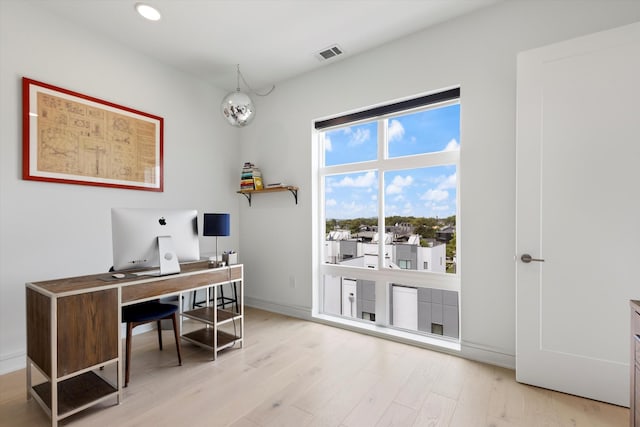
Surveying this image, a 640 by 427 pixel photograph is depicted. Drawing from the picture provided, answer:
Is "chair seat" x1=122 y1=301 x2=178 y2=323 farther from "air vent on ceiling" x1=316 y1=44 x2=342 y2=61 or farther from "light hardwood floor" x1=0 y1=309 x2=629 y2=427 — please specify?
"air vent on ceiling" x1=316 y1=44 x2=342 y2=61

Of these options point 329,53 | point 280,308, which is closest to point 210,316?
point 280,308

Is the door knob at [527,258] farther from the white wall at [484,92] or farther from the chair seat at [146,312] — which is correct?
the chair seat at [146,312]

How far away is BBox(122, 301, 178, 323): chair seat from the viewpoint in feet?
6.94

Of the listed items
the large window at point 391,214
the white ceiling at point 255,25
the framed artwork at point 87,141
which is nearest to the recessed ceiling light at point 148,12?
the white ceiling at point 255,25

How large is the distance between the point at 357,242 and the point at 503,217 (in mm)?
1425

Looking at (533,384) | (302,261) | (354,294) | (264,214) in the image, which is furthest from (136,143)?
(533,384)

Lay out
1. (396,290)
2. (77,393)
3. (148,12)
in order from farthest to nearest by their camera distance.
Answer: (396,290)
(148,12)
(77,393)

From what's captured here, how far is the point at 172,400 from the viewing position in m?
1.87

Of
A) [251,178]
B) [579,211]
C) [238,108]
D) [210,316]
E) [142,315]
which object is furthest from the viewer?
[251,178]

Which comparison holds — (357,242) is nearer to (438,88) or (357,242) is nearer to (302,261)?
(302,261)

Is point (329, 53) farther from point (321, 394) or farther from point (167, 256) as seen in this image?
point (321, 394)

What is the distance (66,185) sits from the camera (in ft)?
8.23

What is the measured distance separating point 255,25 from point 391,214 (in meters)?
2.16

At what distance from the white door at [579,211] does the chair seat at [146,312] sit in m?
2.62
